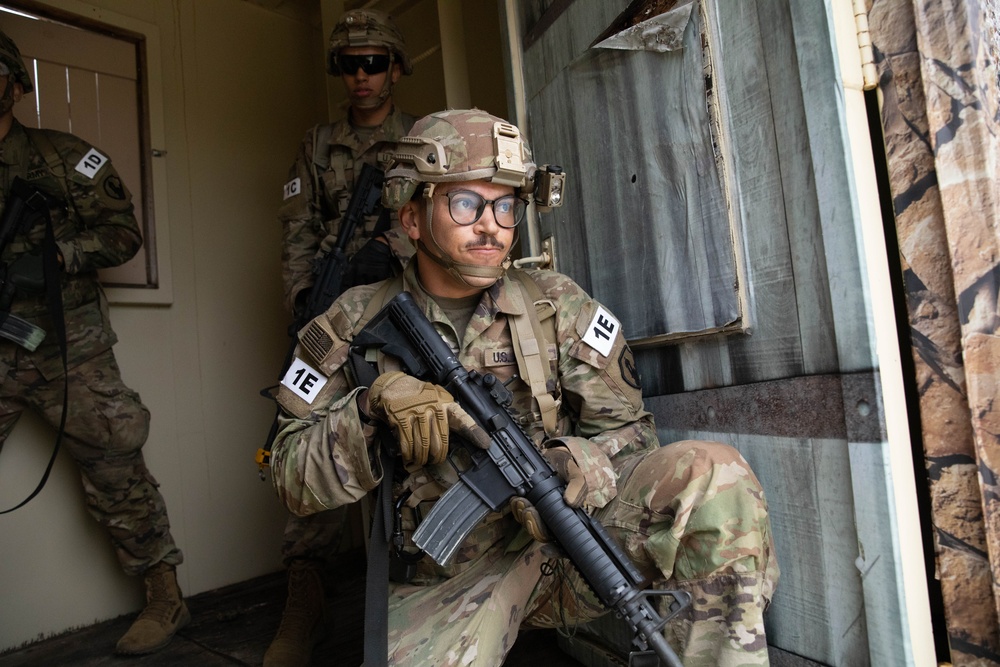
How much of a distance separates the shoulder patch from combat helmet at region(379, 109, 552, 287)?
181 cm

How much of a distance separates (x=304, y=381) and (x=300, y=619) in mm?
1209

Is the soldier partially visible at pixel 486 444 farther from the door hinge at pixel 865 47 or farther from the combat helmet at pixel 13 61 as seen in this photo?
the combat helmet at pixel 13 61

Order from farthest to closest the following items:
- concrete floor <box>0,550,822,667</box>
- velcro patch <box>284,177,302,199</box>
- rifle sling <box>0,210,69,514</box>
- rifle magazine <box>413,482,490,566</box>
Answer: velcro patch <box>284,177,302,199</box> → rifle sling <box>0,210,69,514</box> → concrete floor <box>0,550,822,667</box> → rifle magazine <box>413,482,490,566</box>

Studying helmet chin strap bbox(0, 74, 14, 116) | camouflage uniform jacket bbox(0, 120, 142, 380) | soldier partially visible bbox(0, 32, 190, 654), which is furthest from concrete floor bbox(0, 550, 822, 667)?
helmet chin strap bbox(0, 74, 14, 116)

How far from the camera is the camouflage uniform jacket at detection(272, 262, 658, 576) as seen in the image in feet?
5.52

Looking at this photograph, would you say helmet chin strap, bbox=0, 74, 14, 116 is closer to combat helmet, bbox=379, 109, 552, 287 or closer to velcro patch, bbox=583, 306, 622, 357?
combat helmet, bbox=379, 109, 552, 287

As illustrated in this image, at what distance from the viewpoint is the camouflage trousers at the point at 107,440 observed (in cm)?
276

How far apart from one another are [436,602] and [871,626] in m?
0.95

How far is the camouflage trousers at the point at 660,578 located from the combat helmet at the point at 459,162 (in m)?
0.68

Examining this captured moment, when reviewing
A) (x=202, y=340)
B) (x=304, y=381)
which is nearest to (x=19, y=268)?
(x=202, y=340)

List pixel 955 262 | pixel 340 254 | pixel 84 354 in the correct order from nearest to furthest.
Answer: pixel 955 262, pixel 84 354, pixel 340 254

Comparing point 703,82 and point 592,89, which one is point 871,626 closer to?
point 703,82

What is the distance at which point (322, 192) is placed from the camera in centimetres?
325

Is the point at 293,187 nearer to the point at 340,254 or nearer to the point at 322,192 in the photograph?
the point at 322,192
